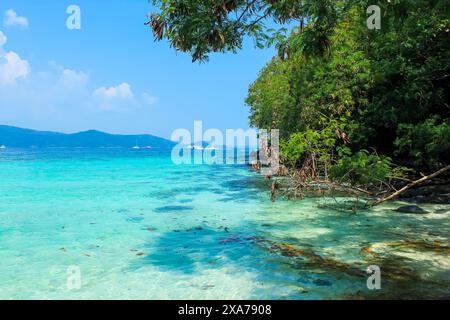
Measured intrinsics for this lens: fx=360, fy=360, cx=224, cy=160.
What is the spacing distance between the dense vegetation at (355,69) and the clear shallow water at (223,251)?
1.80 meters

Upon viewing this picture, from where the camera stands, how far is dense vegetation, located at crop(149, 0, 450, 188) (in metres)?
5.76

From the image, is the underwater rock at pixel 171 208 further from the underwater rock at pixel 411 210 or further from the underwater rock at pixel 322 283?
the underwater rock at pixel 322 283

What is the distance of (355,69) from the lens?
1505cm

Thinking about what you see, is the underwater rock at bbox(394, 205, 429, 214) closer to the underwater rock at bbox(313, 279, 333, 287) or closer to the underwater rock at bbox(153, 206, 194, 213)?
the underwater rock at bbox(313, 279, 333, 287)

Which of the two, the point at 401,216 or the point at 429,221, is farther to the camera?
the point at 401,216

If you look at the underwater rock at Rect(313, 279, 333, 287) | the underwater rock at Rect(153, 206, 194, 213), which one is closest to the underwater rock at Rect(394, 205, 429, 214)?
the underwater rock at Rect(313, 279, 333, 287)

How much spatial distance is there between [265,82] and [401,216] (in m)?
20.2

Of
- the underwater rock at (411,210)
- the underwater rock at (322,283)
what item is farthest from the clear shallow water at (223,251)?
the underwater rock at (411,210)

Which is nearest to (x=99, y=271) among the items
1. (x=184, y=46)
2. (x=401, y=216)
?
(x=184, y=46)

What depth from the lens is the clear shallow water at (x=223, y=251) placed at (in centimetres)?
610

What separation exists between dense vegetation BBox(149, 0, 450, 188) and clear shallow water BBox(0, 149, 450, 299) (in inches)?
71.0

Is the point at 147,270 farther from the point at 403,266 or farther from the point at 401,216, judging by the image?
the point at 401,216
